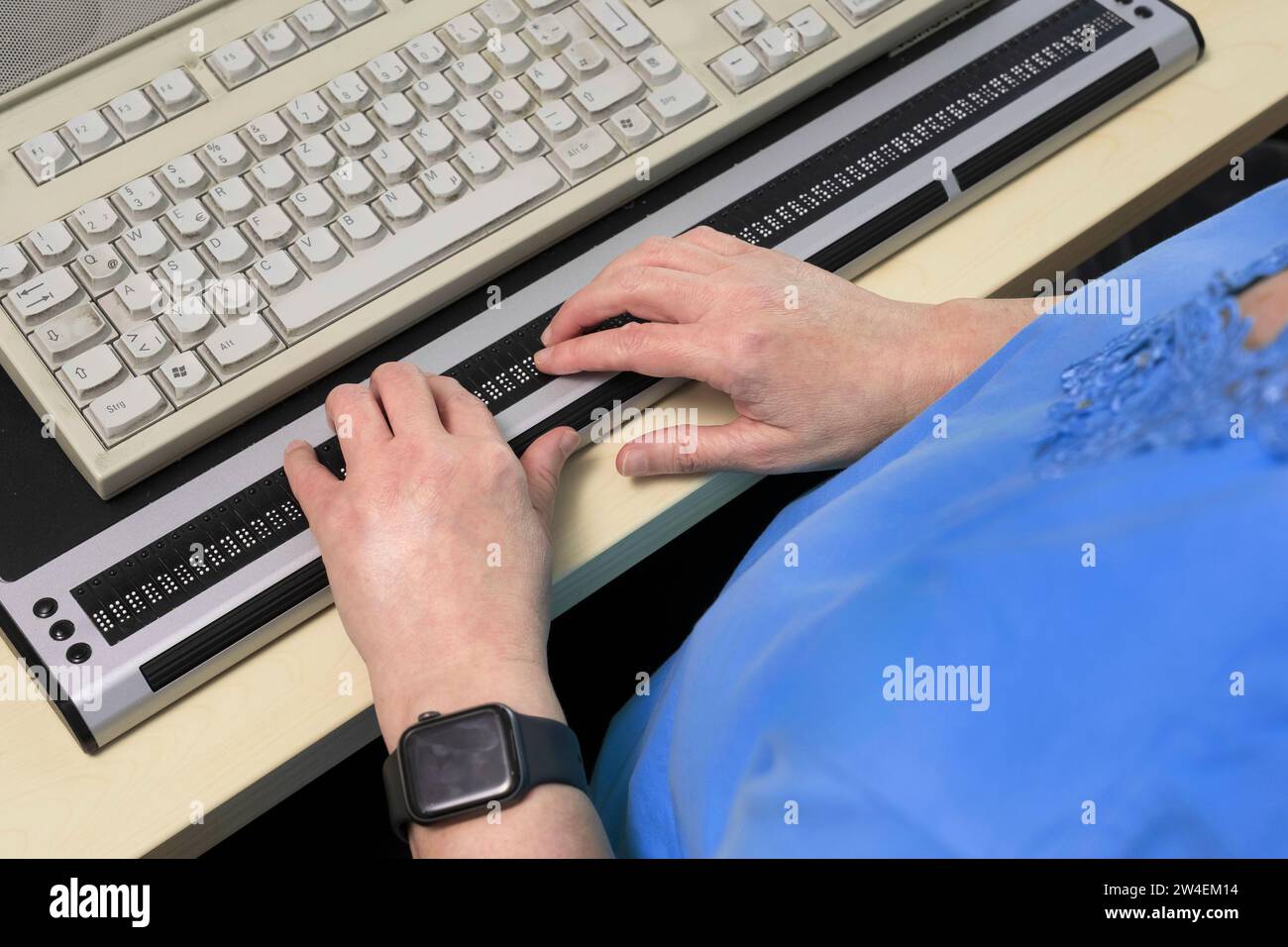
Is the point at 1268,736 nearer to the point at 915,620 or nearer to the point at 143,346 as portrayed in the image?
the point at 915,620

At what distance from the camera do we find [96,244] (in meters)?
0.59

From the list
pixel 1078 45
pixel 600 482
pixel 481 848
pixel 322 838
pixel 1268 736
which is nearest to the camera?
pixel 1268 736

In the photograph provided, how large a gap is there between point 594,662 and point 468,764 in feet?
1.33

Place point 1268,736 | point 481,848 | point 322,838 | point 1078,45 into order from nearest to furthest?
point 1268,736 → point 481,848 → point 1078,45 → point 322,838

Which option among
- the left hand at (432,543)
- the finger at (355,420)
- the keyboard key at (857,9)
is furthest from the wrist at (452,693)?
the keyboard key at (857,9)

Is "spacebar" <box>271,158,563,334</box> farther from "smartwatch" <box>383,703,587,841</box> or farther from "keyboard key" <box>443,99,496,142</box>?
"smartwatch" <box>383,703,587,841</box>

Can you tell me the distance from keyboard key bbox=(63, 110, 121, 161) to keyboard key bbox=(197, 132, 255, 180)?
0.05 meters

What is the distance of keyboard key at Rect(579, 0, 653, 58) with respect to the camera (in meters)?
0.67

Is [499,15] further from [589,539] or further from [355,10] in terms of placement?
[589,539]

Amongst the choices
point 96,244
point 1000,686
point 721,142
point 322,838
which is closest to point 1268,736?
point 1000,686

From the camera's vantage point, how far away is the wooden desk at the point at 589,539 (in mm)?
521

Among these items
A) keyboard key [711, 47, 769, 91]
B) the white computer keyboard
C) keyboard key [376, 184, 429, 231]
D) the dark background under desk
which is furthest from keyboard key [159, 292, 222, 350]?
the dark background under desk
